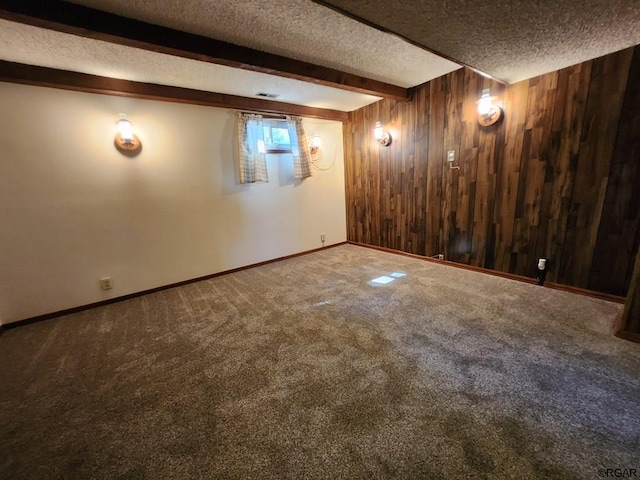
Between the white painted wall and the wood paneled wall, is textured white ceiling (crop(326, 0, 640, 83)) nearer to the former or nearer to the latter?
the wood paneled wall

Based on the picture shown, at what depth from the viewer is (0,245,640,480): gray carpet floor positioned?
1159mm

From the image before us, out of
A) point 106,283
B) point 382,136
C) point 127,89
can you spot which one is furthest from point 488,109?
point 106,283

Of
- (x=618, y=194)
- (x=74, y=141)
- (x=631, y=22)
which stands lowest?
(x=618, y=194)

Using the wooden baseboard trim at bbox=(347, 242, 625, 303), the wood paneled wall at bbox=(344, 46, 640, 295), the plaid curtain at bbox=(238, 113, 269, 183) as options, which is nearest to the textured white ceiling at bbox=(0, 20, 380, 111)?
the plaid curtain at bbox=(238, 113, 269, 183)

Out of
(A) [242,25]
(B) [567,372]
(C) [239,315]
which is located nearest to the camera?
(B) [567,372]

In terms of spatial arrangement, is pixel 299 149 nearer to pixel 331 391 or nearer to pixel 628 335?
pixel 331 391

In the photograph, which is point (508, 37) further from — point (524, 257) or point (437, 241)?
point (437, 241)

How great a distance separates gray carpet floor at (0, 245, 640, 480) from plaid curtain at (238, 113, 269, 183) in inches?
77.3

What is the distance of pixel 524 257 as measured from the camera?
2.87 meters

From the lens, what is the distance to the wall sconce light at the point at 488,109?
9.23 ft

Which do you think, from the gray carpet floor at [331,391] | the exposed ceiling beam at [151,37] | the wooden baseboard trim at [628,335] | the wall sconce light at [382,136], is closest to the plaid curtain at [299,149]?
the wall sconce light at [382,136]

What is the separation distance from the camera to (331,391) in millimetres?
1525

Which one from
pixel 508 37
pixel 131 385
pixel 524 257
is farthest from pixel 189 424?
pixel 524 257

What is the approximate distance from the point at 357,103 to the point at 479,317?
11.4ft
